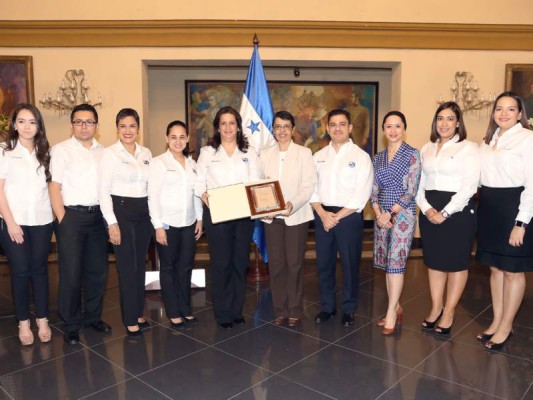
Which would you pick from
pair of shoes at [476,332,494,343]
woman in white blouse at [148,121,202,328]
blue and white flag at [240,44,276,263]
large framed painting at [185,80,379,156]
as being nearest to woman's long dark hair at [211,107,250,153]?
woman in white blouse at [148,121,202,328]

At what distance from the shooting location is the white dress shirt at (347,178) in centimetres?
352

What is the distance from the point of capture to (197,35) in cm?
599

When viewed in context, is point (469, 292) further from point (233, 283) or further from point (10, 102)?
point (10, 102)

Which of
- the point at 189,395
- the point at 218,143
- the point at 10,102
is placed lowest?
the point at 189,395

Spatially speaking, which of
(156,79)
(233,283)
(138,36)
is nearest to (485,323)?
(233,283)

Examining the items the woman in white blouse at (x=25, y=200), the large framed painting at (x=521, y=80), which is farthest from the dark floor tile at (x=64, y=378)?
the large framed painting at (x=521, y=80)

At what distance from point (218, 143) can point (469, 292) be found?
303 cm

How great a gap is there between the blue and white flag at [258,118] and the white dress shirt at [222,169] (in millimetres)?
1204

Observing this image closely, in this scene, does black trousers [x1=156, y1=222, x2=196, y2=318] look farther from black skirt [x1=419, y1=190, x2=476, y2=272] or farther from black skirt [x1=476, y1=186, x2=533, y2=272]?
black skirt [x1=476, y1=186, x2=533, y2=272]

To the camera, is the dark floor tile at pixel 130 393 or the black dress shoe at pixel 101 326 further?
the black dress shoe at pixel 101 326

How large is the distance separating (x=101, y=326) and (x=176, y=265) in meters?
0.77

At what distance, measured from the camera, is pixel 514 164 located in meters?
3.07

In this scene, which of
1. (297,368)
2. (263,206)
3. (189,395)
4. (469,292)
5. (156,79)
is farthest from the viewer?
(156,79)

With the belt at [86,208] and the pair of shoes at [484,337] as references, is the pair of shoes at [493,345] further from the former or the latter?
the belt at [86,208]
